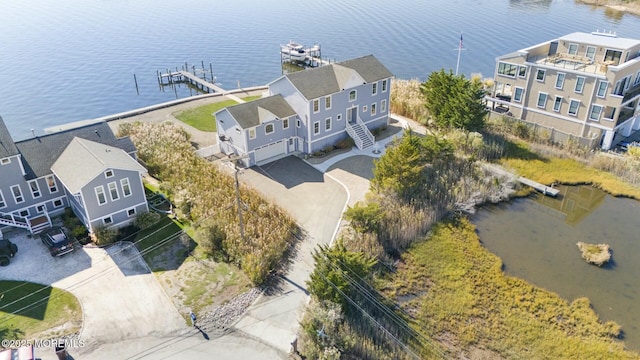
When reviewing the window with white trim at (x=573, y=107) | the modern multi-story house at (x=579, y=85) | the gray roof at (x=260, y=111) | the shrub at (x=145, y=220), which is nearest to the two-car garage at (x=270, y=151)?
the gray roof at (x=260, y=111)

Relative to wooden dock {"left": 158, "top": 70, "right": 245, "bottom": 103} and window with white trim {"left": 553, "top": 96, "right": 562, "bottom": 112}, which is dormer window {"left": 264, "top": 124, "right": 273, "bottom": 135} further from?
wooden dock {"left": 158, "top": 70, "right": 245, "bottom": 103}

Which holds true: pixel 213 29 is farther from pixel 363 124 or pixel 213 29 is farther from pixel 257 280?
pixel 257 280

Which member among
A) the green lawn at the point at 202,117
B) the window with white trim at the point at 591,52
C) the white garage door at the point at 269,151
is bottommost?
the green lawn at the point at 202,117

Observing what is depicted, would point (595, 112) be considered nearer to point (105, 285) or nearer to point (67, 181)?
point (105, 285)

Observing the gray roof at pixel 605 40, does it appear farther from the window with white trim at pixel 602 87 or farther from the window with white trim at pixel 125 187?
the window with white trim at pixel 125 187

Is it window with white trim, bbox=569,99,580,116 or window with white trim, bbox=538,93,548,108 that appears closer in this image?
window with white trim, bbox=569,99,580,116

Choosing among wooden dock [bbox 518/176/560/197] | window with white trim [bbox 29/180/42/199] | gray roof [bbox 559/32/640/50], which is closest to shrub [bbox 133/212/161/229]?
window with white trim [bbox 29/180/42/199]
